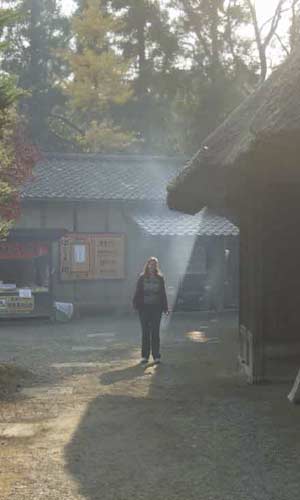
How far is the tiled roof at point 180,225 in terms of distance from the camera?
723 inches

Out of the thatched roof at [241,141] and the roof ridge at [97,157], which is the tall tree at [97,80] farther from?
the thatched roof at [241,141]

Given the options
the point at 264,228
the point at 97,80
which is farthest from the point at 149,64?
the point at 264,228

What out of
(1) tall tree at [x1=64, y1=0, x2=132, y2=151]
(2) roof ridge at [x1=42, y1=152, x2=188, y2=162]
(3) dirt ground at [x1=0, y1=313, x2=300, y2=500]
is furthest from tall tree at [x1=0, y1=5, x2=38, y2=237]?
(1) tall tree at [x1=64, y1=0, x2=132, y2=151]

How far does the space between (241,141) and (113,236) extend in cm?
1165

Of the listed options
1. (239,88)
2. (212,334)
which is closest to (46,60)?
(239,88)

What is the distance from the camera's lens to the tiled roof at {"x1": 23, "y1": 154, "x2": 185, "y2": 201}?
18.8 meters

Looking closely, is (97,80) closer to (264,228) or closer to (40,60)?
(40,60)

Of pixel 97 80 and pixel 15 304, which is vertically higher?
pixel 97 80

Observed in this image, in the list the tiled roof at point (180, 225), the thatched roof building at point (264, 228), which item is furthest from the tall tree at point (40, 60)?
the thatched roof building at point (264, 228)

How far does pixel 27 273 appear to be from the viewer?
1786cm

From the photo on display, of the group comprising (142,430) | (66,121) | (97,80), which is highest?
(97,80)

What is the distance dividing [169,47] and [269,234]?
26.2 m

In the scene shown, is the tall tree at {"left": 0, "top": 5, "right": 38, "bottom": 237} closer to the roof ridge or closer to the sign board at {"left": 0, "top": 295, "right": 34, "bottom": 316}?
the sign board at {"left": 0, "top": 295, "right": 34, "bottom": 316}

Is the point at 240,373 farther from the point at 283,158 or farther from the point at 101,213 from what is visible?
the point at 101,213
